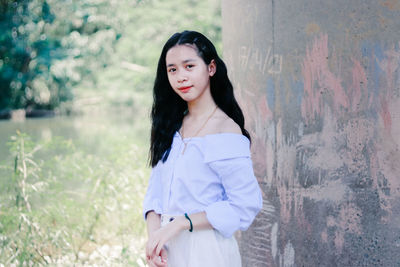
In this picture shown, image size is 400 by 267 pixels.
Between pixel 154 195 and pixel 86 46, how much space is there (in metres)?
24.8

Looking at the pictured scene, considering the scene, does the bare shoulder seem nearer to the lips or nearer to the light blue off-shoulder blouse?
the light blue off-shoulder blouse

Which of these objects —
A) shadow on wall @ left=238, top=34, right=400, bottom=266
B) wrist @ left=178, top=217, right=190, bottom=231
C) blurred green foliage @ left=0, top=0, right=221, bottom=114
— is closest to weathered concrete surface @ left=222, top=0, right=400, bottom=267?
shadow on wall @ left=238, top=34, right=400, bottom=266

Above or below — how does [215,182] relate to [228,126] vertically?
below

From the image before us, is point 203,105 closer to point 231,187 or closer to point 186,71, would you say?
point 186,71

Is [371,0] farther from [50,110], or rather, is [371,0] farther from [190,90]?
[50,110]

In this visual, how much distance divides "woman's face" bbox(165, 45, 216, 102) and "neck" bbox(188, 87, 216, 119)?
0.14 feet

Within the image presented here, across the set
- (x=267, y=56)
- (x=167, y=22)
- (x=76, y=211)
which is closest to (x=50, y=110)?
(x=167, y=22)

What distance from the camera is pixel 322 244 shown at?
8.15 ft

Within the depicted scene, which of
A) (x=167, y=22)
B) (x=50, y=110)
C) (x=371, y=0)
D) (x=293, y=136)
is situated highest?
(x=167, y=22)

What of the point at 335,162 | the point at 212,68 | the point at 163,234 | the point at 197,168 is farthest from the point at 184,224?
the point at 335,162

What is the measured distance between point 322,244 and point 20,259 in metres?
2.11

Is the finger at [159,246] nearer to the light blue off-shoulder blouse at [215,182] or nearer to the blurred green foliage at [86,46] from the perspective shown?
the light blue off-shoulder blouse at [215,182]

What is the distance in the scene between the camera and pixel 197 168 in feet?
5.46

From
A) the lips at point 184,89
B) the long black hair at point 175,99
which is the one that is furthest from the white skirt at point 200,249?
the lips at point 184,89
